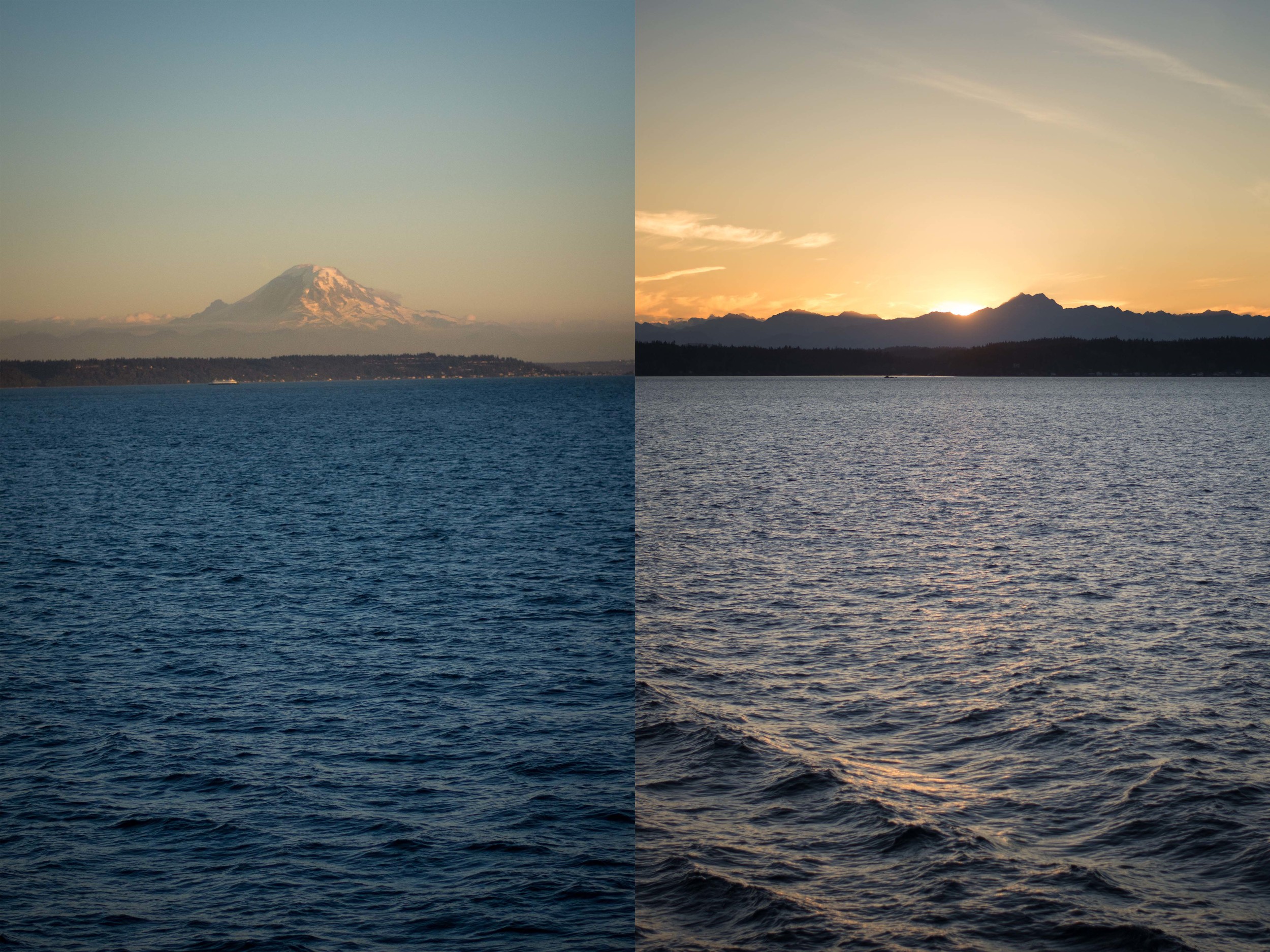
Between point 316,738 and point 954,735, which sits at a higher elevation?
point 954,735

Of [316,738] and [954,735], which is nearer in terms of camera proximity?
[954,735]

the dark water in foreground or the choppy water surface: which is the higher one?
the choppy water surface

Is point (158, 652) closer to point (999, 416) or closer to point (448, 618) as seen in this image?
point (448, 618)

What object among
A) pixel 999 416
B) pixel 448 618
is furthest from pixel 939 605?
pixel 999 416

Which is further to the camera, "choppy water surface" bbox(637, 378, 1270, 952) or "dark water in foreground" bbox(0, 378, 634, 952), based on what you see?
"dark water in foreground" bbox(0, 378, 634, 952)

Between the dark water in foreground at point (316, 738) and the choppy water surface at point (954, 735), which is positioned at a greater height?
the choppy water surface at point (954, 735)
